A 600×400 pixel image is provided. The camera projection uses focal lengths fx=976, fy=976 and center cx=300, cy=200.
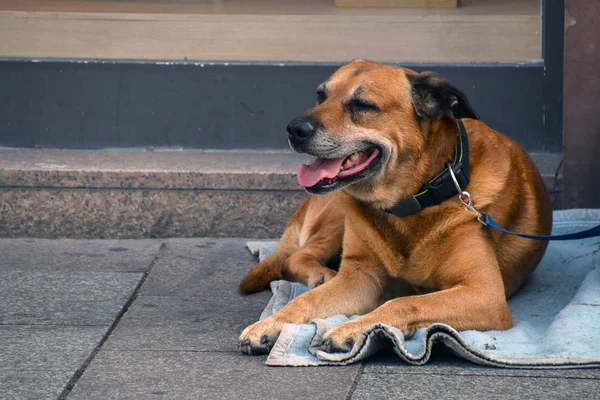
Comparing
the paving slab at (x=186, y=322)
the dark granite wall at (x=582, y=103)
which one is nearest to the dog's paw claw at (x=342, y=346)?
the paving slab at (x=186, y=322)

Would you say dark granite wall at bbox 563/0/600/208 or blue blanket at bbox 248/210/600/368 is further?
dark granite wall at bbox 563/0/600/208

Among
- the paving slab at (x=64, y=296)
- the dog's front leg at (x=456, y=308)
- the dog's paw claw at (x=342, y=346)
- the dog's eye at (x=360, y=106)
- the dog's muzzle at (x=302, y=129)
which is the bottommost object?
the paving slab at (x=64, y=296)

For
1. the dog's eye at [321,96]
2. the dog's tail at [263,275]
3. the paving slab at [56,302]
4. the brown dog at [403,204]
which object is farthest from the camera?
the dog's tail at [263,275]

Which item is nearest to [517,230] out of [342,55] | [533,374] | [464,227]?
[464,227]

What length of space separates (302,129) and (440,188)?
636mm

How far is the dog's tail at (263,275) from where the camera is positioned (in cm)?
464

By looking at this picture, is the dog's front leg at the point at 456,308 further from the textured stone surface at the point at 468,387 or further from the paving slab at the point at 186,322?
the paving slab at the point at 186,322

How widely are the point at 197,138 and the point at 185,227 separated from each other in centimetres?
69

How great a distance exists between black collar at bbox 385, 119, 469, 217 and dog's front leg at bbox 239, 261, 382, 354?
369 millimetres

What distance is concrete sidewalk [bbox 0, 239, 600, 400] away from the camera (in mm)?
3402

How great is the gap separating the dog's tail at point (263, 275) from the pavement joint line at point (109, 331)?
0.52 meters

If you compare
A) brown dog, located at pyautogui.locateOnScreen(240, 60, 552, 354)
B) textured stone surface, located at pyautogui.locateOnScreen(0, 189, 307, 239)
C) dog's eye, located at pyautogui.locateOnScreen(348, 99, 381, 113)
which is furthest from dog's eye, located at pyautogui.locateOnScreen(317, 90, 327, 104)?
textured stone surface, located at pyautogui.locateOnScreen(0, 189, 307, 239)

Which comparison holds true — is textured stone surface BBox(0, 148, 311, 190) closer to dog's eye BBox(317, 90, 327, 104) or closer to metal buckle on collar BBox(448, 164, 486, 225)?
dog's eye BBox(317, 90, 327, 104)

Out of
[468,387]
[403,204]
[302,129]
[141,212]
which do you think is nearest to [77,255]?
[141,212]
